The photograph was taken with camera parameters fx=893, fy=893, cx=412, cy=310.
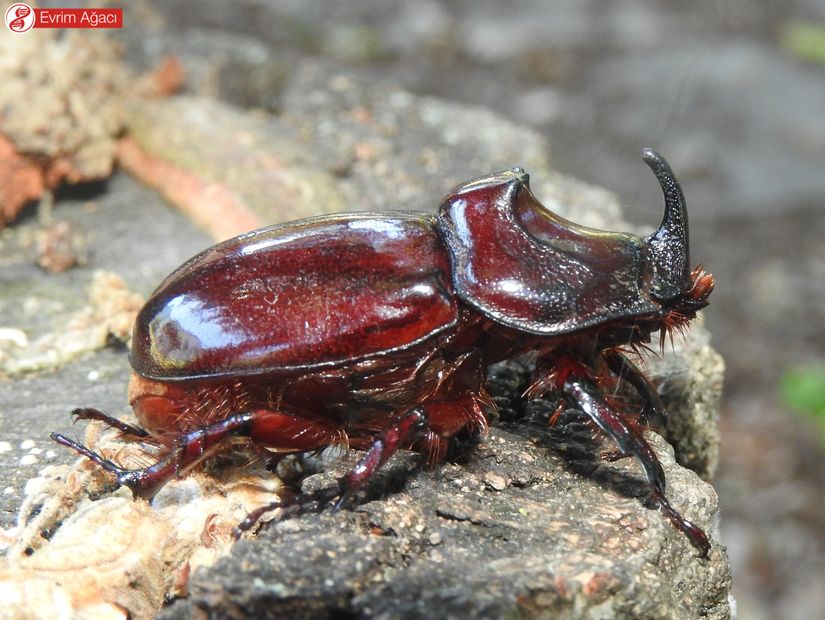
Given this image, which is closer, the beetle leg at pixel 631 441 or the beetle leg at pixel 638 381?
the beetle leg at pixel 631 441

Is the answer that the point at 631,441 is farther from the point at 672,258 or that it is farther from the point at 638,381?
the point at 672,258

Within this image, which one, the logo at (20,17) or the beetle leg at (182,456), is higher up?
the logo at (20,17)

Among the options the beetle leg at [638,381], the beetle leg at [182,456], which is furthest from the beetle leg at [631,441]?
the beetle leg at [182,456]

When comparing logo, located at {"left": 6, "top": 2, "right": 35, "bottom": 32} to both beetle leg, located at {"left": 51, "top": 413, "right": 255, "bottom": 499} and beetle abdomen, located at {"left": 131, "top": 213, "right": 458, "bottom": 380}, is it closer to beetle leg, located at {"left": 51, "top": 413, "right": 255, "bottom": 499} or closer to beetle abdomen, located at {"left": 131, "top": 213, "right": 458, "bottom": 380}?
beetle abdomen, located at {"left": 131, "top": 213, "right": 458, "bottom": 380}

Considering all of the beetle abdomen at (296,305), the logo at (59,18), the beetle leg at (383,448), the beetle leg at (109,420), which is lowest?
the beetle leg at (109,420)

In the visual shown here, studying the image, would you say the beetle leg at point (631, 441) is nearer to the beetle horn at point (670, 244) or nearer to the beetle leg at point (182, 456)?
the beetle horn at point (670, 244)

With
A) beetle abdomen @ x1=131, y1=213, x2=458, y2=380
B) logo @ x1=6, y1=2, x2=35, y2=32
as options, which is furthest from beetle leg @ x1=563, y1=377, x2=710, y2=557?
logo @ x1=6, y1=2, x2=35, y2=32
